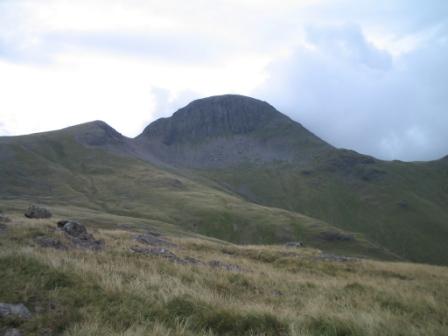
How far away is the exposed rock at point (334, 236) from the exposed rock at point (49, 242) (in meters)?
143

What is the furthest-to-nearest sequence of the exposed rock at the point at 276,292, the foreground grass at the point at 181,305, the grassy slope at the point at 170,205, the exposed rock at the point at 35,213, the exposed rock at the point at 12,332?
the grassy slope at the point at 170,205 < the exposed rock at the point at 35,213 < the exposed rock at the point at 276,292 < the foreground grass at the point at 181,305 < the exposed rock at the point at 12,332

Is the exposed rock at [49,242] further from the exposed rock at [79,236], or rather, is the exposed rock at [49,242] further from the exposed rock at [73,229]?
the exposed rock at [73,229]

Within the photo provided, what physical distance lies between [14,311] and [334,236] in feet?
510

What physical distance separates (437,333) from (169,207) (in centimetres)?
15543

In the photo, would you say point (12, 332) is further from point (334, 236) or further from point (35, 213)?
point (334, 236)

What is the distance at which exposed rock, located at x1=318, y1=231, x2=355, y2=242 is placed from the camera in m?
151

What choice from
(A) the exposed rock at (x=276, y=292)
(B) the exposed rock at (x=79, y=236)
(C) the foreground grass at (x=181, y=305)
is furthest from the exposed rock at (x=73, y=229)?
(A) the exposed rock at (x=276, y=292)

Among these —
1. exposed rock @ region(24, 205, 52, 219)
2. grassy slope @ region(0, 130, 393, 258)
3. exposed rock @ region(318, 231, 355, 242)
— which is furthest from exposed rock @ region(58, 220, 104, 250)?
exposed rock @ region(318, 231, 355, 242)

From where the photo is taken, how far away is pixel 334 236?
505ft

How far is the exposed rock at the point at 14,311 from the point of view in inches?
267

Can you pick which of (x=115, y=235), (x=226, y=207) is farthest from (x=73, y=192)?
(x=115, y=235)

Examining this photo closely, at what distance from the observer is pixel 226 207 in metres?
168

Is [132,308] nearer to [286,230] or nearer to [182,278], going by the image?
[182,278]

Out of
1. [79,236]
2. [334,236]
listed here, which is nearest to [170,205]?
[334,236]
